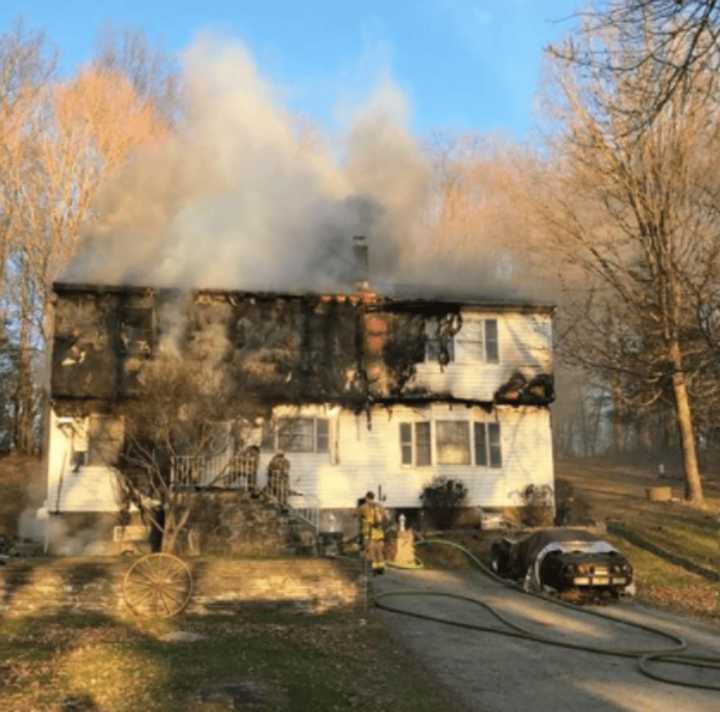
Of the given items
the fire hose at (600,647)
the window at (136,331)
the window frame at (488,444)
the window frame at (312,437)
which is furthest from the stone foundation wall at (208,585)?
the window frame at (488,444)

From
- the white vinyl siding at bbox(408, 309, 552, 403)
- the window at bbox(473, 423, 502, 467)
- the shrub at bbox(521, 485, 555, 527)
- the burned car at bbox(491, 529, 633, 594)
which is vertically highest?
the white vinyl siding at bbox(408, 309, 552, 403)

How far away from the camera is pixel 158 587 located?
34.2ft

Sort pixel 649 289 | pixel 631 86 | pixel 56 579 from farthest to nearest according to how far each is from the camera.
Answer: pixel 649 289, pixel 56 579, pixel 631 86

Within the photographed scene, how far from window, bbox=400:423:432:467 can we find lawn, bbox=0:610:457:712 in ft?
35.9

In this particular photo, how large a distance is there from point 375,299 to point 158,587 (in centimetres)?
1240

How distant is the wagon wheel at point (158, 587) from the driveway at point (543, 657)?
2765 millimetres

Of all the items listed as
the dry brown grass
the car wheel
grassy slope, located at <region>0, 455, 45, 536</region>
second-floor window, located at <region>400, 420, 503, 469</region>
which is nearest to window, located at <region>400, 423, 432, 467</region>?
second-floor window, located at <region>400, 420, 503, 469</region>

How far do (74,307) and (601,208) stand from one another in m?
15.9

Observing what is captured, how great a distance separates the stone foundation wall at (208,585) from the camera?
406 inches

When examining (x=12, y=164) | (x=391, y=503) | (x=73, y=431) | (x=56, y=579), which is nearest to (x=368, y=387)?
(x=391, y=503)

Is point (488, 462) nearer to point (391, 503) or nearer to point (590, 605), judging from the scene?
point (391, 503)

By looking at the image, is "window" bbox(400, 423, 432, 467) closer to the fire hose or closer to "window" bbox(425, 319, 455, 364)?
"window" bbox(425, 319, 455, 364)

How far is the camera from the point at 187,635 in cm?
955

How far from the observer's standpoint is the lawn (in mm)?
6895
